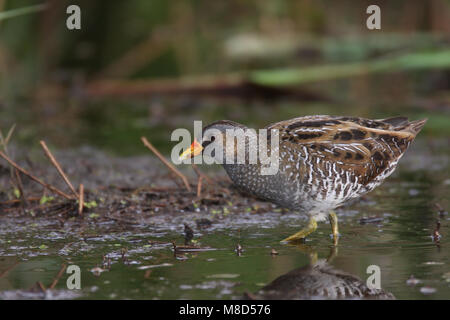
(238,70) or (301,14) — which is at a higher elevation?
(301,14)

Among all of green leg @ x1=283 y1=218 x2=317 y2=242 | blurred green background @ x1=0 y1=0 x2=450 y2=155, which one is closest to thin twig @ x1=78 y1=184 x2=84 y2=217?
green leg @ x1=283 y1=218 x2=317 y2=242

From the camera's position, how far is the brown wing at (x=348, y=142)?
682 cm

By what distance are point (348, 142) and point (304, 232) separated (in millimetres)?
868

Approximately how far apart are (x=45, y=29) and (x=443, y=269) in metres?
12.9

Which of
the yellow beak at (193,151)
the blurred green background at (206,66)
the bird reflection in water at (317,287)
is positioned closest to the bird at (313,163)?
the yellow beak at (193,151)

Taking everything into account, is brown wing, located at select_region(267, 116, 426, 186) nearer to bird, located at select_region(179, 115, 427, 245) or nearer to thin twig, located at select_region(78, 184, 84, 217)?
bird, located at select_region(179, 115, 427, 245)

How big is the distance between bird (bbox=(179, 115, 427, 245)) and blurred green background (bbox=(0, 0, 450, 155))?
4.64 metres

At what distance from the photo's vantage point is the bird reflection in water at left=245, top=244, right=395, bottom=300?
5117mm

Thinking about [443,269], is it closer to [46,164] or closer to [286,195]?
[286,195]

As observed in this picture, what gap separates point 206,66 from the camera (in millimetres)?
17656

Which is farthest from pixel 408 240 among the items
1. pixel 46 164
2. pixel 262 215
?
pixel 46 164

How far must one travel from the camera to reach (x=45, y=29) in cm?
1692

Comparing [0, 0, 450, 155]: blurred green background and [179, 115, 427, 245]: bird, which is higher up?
[0, 0, 450, 155]: blurred green background

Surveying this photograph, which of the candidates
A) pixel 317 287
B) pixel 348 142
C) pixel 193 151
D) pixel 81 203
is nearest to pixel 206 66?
pixel 81 203
